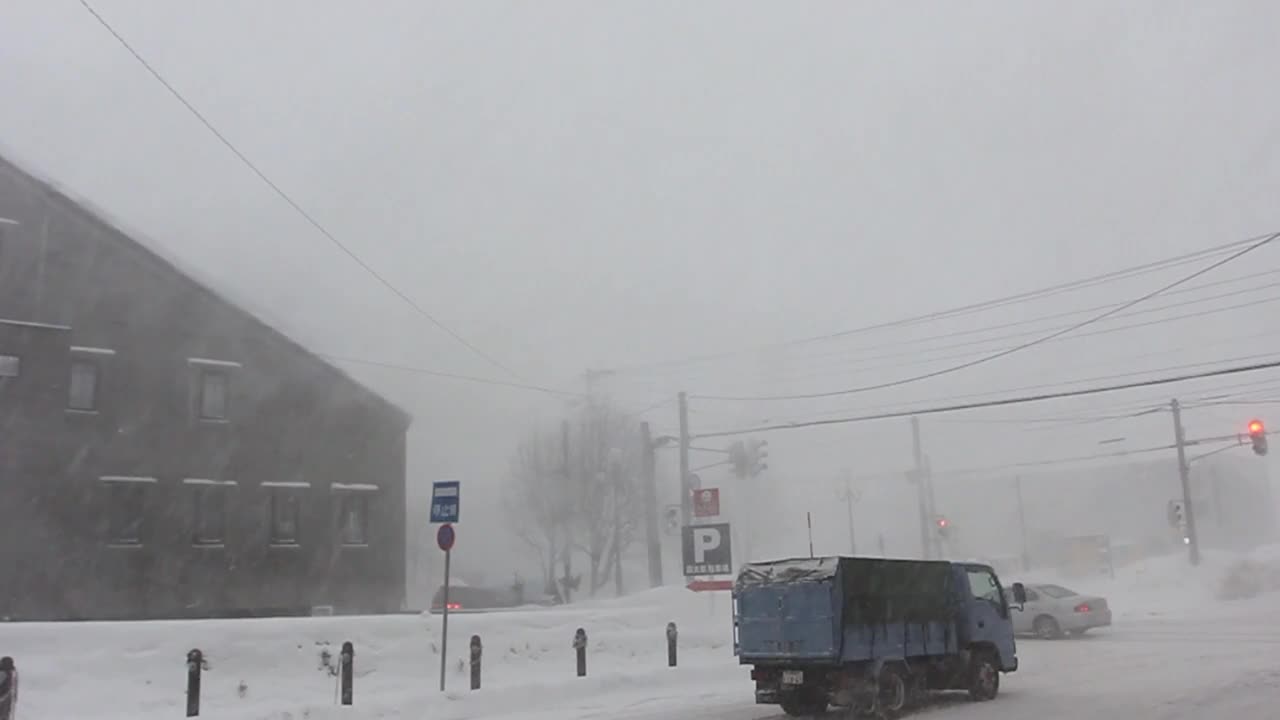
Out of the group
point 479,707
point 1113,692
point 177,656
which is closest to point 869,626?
point 1113,692

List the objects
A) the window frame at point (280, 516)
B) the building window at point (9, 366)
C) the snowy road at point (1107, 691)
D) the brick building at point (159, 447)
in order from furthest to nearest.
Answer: the window frame at point (280, 516) < the brick building at point (159, 447) < the building window at point (9, 366) < the snowy road at point (1107, 691)

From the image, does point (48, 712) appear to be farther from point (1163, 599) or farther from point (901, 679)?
point (1163, 599)

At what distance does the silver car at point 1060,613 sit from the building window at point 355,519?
1828 cm

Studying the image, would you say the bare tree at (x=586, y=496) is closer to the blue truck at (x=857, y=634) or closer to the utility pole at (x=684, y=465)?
the utility pole at (x=684, y=465)

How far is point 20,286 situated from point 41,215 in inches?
72.4

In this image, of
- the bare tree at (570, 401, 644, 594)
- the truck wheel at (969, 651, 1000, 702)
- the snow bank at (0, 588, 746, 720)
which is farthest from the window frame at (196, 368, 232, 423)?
the truck wheel at (969, 651, 1000, 702)

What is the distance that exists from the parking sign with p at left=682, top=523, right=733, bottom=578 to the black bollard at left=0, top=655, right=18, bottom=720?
512 inches

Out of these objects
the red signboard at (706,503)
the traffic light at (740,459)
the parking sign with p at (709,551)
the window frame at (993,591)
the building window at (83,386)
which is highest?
the building window at (83,386)

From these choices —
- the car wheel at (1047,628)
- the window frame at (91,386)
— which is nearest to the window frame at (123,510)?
the window frame at (91,386)

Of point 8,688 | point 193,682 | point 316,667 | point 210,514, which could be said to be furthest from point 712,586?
point 210,514

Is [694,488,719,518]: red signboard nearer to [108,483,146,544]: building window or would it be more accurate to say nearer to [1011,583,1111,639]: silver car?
[1011,583,1111,639]: silver car

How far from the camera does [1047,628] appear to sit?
26094mm

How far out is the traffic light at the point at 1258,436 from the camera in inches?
1259

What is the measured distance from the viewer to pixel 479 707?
14.1 meters
